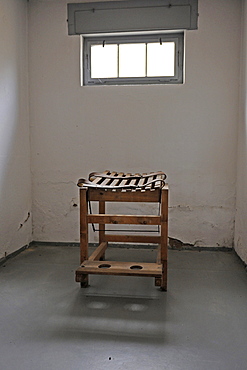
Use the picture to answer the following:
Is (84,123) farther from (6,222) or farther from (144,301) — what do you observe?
(144,301)

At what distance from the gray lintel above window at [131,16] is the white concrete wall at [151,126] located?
0.11 meters

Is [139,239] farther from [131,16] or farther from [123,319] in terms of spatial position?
[131,16]

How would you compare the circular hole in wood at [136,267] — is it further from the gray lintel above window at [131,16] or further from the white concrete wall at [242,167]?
the gray lintel above window at [131,16]

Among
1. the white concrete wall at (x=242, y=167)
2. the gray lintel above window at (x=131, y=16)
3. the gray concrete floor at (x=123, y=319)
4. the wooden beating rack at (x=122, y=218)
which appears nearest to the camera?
the gray concrete floor at (x=123, y=319)

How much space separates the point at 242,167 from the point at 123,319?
188 centimetres

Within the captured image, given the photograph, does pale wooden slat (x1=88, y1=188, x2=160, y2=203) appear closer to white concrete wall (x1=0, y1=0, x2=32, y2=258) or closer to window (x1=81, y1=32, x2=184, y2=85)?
white concrete wall (x1=0, y1=0, x2=32, y2=258)

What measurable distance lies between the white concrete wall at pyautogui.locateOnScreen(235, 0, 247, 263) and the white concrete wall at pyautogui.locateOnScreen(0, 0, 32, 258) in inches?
82.8

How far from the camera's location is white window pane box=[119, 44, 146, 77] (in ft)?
12.3

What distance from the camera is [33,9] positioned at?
3756 mm

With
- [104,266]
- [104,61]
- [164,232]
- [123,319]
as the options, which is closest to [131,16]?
[104,61]

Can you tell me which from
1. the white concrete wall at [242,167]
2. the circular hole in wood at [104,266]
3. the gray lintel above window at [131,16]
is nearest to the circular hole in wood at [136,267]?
the circular hole in wood at [104,266]

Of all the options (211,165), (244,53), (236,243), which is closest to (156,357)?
(236,243)

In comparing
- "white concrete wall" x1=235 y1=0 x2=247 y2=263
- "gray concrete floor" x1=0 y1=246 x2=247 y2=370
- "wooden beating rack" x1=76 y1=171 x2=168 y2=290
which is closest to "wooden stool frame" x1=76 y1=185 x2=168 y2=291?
"wooden beating rack" x1=76 y1=171 x2=168 y2=290

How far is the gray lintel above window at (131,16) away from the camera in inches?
140
